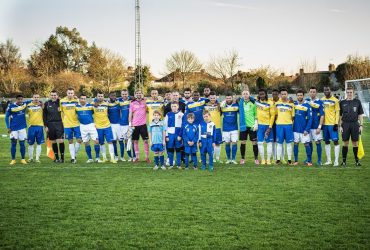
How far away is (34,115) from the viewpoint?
12.1 meters

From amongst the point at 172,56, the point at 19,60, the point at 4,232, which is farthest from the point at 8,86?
the point at 4,232

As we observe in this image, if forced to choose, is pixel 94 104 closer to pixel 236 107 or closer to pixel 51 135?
pixel 51 135

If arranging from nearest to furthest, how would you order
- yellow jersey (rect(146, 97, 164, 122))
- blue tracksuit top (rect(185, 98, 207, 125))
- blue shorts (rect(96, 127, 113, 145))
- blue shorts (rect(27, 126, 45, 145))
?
blue tracksuit top (rect(185, 98, 207, 125))
yellow jersey (rect(146, 97, 164, 122))
blue shorts (rect(96, 127, 113, 145))
blue shorts (rect(27, 126, 45, 145))

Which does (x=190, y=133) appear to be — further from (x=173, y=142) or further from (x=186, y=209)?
(x=186, y=209)

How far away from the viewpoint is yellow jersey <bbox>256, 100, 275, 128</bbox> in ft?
36.7

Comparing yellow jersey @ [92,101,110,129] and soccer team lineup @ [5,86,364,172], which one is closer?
soccer team lineup @ [5,86,364,172]

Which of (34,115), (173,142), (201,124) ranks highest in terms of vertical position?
(34,115)

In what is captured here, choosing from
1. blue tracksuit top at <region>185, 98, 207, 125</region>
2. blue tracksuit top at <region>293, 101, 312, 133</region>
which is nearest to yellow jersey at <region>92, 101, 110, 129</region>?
blue tracksuit top at <region>185, 98, 207, 125</region>

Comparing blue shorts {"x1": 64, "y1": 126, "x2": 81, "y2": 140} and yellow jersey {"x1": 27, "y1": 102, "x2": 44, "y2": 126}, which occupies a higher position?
yellow jersey {"x1": 27, "y1": 102, "x2": 44, "y2": 126}

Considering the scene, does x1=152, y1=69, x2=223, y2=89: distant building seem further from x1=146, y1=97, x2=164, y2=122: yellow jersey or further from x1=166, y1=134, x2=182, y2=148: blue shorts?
x1=166, y1=134, x2=182, y2=148: blue shorts

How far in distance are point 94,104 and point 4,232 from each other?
22.1 feet

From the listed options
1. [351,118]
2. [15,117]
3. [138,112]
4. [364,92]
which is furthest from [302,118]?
[364,92]

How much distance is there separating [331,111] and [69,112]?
761 cm

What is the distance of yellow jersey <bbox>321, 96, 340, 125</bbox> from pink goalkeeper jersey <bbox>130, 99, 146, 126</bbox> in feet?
17.4
